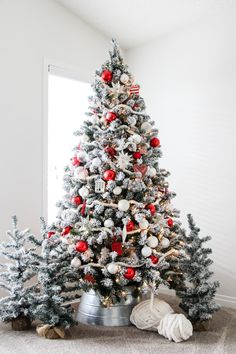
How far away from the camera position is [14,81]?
3.58 m

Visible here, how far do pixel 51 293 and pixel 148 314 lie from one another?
725 mm

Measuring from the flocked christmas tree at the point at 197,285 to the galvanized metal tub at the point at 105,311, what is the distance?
0.40 metres

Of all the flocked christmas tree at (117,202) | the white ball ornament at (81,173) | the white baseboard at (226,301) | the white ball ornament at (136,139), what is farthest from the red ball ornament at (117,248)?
the white baseboard at (226,301)

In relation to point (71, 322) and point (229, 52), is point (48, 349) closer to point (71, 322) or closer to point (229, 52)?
point (71, 322)

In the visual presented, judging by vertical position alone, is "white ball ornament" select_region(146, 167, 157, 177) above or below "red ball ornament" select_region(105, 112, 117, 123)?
below

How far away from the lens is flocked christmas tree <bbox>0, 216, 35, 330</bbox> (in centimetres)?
299

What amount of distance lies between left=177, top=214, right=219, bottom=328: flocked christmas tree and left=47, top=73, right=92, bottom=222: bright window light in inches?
54.1

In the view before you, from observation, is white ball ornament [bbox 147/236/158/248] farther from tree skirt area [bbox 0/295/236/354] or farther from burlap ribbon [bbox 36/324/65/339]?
burlap ribbon [bbox 36/324/65/339]

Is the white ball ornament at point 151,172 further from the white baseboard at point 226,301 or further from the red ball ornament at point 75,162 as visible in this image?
the white baseboard at point 226,301

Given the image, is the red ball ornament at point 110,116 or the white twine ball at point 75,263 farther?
the red ball ornament at point 110,116

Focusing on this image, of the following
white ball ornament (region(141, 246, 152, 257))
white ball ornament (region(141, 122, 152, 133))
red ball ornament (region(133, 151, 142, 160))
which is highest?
white ball ornament (region(141, 122, 152, 133))

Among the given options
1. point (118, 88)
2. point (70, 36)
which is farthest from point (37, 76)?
point (118, 88)

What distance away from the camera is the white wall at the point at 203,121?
3.85 m

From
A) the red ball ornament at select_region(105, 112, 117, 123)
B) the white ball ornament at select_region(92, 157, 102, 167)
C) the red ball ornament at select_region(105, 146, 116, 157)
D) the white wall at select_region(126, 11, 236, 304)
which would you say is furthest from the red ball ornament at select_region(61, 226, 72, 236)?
the white wall at select_region(126, 11, 236, 304)
